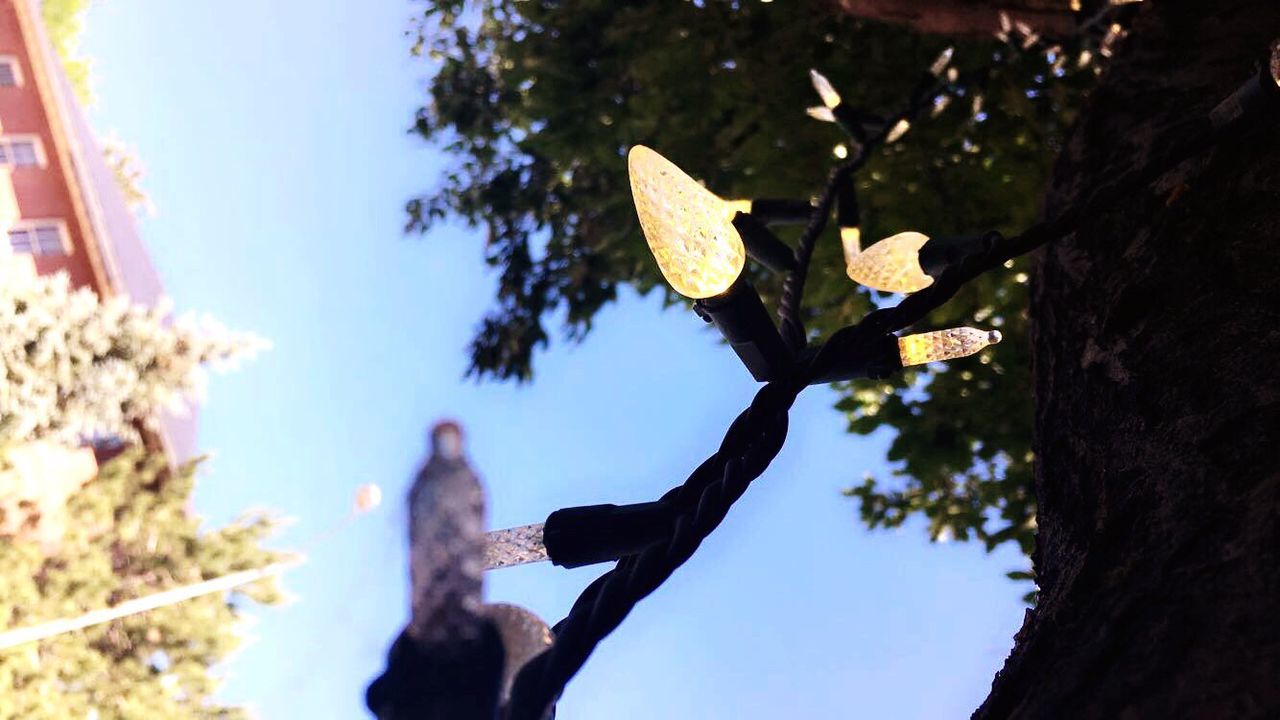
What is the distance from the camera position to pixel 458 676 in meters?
0.89

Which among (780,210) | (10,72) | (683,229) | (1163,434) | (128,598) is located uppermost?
(10,72)

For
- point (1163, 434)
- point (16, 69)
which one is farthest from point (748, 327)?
point (16, 69)

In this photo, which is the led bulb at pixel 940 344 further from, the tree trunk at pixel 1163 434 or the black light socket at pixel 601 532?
the black light socket at pixel 601 532

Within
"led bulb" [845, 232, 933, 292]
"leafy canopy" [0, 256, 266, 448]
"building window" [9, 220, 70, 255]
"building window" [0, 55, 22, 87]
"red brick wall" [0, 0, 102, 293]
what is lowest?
"led bulb" [845, 232, 933, 292]

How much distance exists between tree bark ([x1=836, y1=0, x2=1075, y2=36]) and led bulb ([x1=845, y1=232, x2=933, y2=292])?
117 inches

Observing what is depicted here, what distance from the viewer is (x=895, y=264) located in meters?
2.31

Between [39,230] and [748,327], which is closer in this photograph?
[748,327]

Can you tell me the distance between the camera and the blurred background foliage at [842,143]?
5613mm

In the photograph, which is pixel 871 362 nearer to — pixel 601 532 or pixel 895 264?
pixel 601 532

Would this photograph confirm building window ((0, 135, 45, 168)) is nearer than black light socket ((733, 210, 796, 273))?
No

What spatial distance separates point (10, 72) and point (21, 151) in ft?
4.85

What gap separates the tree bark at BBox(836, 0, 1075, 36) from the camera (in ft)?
15.9

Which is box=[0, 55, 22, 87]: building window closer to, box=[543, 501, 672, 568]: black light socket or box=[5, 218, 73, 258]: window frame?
box=[5, 218, 73, 258]: window frame

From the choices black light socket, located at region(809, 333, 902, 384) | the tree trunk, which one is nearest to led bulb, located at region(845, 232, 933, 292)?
the tree trunk
